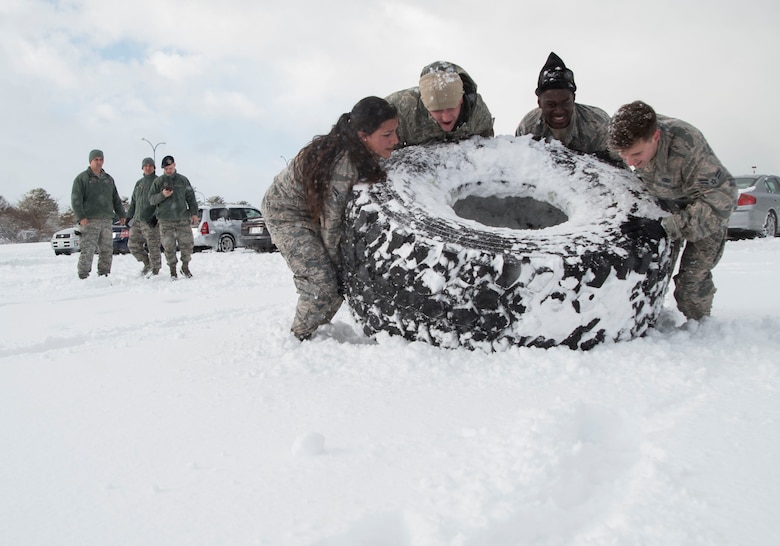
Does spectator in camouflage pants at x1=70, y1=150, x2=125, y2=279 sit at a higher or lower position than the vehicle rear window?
lower

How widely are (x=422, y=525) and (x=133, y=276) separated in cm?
654

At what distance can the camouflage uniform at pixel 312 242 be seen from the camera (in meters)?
2.60

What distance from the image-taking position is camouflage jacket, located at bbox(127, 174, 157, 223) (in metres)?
7.05

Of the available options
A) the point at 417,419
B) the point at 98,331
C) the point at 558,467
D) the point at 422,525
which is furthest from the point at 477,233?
the point at 98,331

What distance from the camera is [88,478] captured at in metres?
1.37

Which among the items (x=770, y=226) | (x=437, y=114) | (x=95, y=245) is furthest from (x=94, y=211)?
(x=770, y=226)

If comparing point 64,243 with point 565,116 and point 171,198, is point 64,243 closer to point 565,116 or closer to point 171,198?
point 171,198

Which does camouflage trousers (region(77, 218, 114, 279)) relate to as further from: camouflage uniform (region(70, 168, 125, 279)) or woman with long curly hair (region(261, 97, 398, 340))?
woman with long curly hair (region(261, 97, 398, 340))

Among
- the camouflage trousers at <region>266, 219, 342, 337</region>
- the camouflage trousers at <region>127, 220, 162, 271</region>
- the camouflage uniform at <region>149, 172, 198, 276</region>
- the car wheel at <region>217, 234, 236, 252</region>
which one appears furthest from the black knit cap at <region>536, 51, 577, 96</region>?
the car wheel at <region>217, 234, 236, 252</region>

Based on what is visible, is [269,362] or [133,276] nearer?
[269,362]

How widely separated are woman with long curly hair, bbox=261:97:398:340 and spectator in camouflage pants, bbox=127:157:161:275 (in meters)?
4.72

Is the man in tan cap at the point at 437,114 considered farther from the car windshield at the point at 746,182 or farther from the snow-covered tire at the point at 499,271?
the car windshield at the point at 746,182

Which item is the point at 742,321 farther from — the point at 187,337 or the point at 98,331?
the point at 98,331

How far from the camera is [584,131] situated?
3396 millimetres
